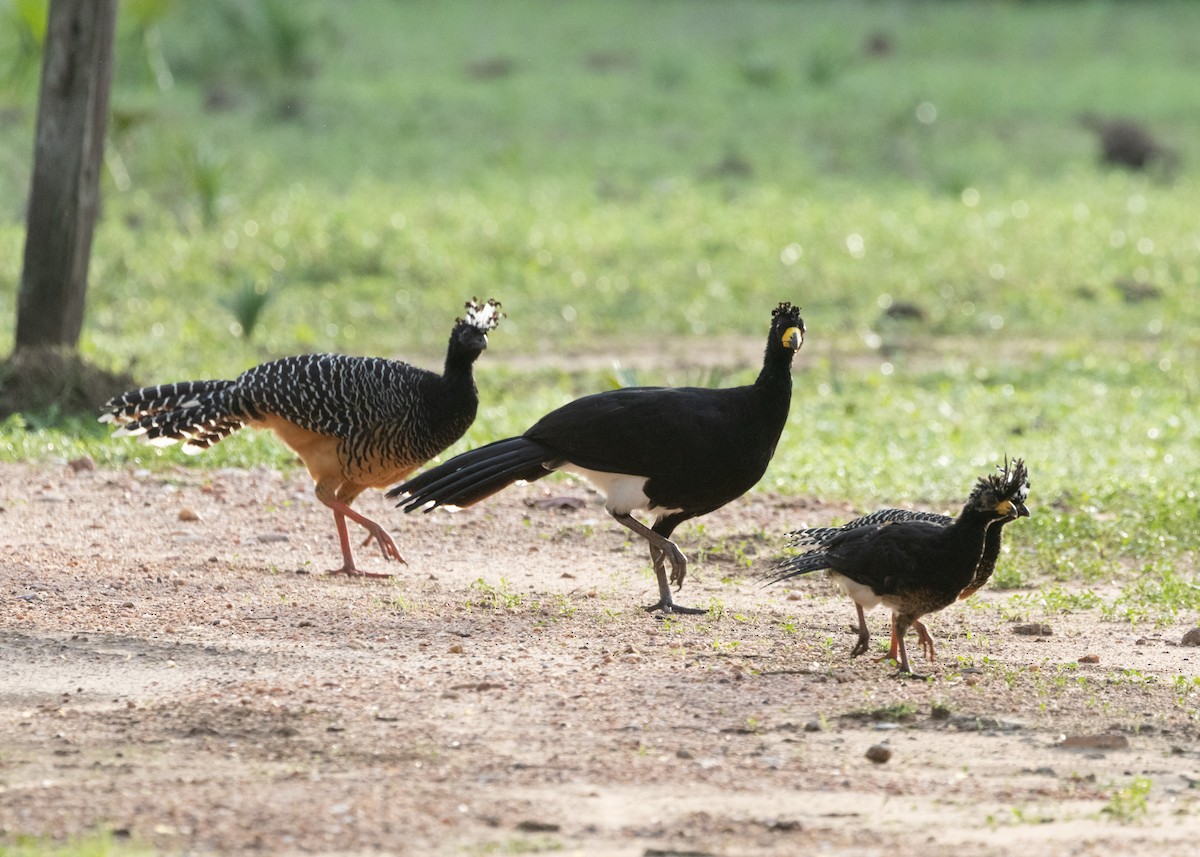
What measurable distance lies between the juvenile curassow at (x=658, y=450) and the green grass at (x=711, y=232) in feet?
5.64

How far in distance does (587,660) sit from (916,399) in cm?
635

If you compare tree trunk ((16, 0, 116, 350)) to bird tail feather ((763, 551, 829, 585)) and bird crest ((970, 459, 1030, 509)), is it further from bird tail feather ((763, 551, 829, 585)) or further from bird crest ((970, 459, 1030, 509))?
bird crest ((970, 459, 1030, 509))

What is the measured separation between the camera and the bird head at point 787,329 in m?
6.50

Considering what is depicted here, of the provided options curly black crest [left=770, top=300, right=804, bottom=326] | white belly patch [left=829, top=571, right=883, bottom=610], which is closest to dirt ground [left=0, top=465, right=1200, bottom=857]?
white belly patch [left=829, top=571, right=883, bottom=610]

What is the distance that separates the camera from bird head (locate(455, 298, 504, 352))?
7.28 m

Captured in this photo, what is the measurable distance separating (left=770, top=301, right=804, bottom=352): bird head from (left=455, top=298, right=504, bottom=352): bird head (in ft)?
4.38

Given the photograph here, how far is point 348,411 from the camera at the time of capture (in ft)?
23.5

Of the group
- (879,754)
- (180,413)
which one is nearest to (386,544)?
(180,413)

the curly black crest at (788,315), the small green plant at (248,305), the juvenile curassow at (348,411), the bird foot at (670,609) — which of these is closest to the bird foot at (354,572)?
the juvenile curassow at (348,411)

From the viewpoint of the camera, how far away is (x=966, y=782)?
4.64m

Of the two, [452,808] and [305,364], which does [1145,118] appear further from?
[452,808]

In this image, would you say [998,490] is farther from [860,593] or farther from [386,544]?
[386,544]

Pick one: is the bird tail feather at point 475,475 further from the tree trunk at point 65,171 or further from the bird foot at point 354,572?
the tree trunk at point 65,171

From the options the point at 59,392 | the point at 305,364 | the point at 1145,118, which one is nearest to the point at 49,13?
the point at 59,392
